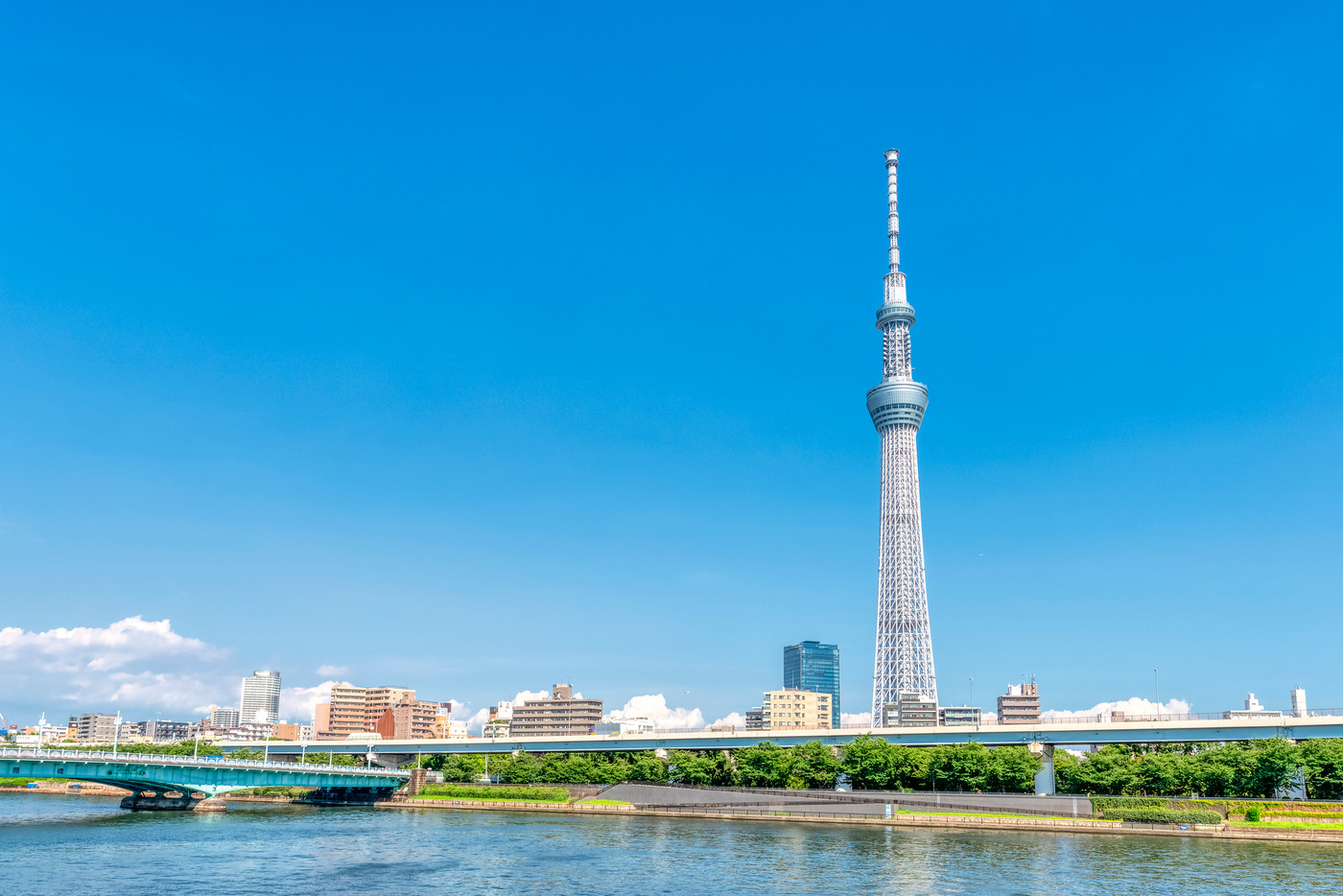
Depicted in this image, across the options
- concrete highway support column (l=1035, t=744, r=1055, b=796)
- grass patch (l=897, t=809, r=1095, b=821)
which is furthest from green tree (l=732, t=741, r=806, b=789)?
concrete highway support column (l=1035, t=744, r=1055, b=796)

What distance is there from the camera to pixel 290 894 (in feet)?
191

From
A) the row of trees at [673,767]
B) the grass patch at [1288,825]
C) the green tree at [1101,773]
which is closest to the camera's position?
the grass patch at [1288,825]

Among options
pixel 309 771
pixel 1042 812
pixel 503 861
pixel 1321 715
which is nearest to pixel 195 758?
pixel 309 771

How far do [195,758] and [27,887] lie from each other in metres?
72.3

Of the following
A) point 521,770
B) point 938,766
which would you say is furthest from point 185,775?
point 938,766

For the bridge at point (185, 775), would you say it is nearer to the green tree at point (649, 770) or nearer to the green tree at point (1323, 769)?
the green tree at point (649, 770)

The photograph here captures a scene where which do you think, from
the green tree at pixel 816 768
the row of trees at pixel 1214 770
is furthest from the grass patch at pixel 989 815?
the green tree at pixel 816 768

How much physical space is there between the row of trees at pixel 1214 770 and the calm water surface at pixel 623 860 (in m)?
16.2

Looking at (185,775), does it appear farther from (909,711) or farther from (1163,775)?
(909,711)

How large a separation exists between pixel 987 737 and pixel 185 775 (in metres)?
96.8

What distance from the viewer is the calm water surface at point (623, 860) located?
60.5 metres

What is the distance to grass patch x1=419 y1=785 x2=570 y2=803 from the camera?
415 feet

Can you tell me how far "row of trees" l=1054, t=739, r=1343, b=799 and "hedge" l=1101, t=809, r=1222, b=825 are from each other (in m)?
8.88

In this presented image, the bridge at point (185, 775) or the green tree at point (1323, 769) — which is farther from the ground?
the green tree at point (1323, 769)
